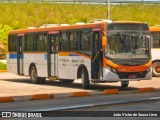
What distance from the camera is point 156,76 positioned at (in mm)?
31391

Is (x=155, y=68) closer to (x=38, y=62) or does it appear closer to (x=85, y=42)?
(x=38, y=62)

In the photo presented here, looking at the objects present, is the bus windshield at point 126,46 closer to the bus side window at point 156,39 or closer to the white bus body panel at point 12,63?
the white bus body panel at point 12,63

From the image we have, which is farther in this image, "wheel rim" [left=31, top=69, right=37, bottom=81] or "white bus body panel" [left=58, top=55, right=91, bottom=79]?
"wheel rim" [left=31, top=69, right=37, bottom=81]

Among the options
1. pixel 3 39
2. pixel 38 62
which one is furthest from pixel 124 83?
pixel 3 39

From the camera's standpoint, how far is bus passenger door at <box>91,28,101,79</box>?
2200 cm

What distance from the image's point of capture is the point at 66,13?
5997cm

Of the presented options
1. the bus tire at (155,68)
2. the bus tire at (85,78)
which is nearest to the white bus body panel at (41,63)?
the bus tire at (85,78)

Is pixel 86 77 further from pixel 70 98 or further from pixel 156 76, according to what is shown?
pixel 156 76

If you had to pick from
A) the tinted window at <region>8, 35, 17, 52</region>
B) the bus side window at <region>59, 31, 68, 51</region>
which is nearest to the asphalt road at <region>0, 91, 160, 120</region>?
the bus side window at <region>59, 31, 68, 51</region>

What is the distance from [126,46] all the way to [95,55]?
50.3 inches

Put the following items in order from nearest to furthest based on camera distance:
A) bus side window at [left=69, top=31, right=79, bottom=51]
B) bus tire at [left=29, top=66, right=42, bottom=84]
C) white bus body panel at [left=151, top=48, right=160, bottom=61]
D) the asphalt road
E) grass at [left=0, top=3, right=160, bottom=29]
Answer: the asphalt road
bus side window at [left=69, top=31, right=79, bottom=51]
bus tire at [left=29, top=66, right=42, bottom=84]
white bus body panel at [left=151, top=48, right=160, bottom=61]
grass at [left=0, top=3, right=160, bottom=29]

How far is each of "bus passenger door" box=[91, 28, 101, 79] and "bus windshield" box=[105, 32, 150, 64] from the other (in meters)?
0.50

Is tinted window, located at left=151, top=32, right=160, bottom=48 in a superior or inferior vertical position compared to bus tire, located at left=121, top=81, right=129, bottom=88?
superior

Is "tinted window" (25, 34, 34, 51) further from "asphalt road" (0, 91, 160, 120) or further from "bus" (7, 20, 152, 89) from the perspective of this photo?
"asphalt road" (0, 91, 160, 120)
